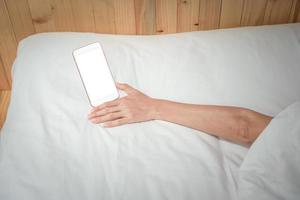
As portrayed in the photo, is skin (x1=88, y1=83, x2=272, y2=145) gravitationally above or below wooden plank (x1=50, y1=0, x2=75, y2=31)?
below

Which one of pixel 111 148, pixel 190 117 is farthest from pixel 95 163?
pixel 190 117

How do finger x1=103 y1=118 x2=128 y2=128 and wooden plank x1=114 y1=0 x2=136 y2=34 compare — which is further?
wooden plank x1=114 y1=0 x2=136 y2=34

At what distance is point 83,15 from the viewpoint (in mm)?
1230

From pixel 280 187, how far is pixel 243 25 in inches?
26.2

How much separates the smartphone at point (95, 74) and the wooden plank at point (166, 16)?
25cm

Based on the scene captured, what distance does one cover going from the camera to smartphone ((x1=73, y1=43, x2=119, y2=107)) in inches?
40.6

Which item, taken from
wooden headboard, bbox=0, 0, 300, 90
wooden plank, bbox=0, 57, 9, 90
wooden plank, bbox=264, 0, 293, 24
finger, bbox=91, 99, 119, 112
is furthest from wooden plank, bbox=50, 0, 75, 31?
wooden plank, bbox=264, 0, 293, 24

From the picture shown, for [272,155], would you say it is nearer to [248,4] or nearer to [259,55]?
[259,55]

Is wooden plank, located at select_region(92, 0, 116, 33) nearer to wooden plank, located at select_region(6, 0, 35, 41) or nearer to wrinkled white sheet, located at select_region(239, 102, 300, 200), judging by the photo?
wooden plank, located at select_region(6, 0, 35, 41)

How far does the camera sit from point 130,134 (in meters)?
0.94

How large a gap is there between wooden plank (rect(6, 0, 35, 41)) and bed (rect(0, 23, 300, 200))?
0.27ft

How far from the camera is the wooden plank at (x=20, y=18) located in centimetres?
120

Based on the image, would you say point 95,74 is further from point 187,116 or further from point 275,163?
point 275,163

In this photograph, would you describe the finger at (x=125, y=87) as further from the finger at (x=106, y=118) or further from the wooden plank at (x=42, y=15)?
→ the wooden plank at (x=42, y=15)
